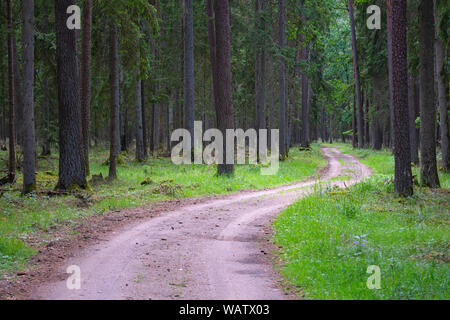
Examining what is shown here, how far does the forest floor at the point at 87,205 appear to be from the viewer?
316 inches

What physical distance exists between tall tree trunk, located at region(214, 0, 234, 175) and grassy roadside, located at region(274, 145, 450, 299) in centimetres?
751

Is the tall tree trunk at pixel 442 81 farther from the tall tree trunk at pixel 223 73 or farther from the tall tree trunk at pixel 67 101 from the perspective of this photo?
the tall tree trunk at pixel 67 101

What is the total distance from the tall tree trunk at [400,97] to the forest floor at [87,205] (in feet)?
21.8

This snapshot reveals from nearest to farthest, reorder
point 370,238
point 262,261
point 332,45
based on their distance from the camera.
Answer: point 262,261 < point 370,238 < point 332,45

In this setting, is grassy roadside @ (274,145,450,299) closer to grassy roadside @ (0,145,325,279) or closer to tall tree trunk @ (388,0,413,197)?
tall tree trunk @ (388,0,413,197)

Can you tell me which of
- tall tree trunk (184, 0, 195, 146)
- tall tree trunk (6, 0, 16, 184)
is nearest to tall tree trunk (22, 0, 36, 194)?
tall tree trunk (6, 0, 16, 184)

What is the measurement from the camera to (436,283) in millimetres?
5828

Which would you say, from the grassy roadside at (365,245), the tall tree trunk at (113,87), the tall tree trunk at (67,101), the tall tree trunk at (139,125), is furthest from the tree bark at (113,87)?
the grassy roadside at (365,245)

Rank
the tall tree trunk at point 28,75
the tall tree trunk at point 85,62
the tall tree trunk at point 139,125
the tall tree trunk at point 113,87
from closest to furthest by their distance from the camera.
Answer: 1. the tall tree trunk at point 28,75
2. the tall tree trunk at point 85,62
3. the tall tree trunk at point 113,87
4. the tall tree trunk at point 139,125

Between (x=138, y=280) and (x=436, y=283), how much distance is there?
171 inches

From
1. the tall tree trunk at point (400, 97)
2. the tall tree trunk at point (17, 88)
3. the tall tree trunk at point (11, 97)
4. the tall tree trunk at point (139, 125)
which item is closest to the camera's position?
the tall tree trunk at point (400, 97)

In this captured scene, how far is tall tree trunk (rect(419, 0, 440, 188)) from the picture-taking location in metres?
14.8

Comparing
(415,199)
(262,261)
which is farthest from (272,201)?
(262,261)
